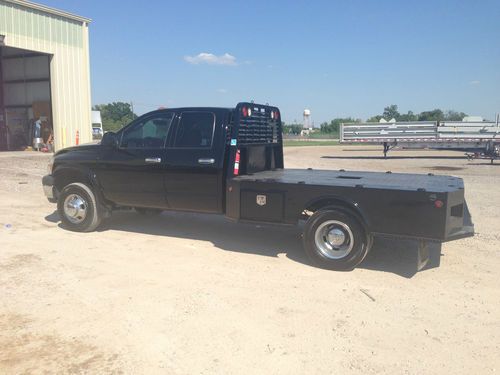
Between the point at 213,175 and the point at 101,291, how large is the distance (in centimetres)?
235

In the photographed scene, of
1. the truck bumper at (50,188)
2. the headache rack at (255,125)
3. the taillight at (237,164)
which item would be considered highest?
the headache rack at (255,125)

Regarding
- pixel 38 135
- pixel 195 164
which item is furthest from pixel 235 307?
pixel 38 135

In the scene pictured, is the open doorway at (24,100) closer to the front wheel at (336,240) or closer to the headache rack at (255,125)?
the headache rack at (255,125)

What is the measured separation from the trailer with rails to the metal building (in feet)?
51.0

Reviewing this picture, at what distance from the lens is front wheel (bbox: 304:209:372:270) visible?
5.61 metres

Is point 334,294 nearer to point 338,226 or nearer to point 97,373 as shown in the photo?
point 338,226

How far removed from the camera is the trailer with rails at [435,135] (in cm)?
2558

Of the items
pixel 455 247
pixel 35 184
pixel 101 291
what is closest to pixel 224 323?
pixel 101 291

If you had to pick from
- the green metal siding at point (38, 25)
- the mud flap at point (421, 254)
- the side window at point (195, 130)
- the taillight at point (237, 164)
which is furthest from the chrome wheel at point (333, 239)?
the green metal siding at point (38, 25)

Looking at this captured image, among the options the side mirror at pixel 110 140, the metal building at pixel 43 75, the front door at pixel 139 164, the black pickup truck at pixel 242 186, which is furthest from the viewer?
the metal building at pixel 43 75

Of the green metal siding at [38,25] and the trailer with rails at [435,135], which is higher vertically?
the green metal siding at [38,25]

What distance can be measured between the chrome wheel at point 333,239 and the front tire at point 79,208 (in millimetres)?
3900

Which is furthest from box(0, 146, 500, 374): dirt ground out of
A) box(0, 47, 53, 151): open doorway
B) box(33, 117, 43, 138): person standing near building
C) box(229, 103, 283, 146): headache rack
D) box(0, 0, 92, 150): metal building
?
box(0, 47, 53, 151): open doorway

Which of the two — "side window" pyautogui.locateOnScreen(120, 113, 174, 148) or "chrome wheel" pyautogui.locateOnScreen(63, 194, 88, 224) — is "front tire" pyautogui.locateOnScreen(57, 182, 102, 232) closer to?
"chrome wheel" pyautogui.locateOnScreen(63, 194, 88, 224)
